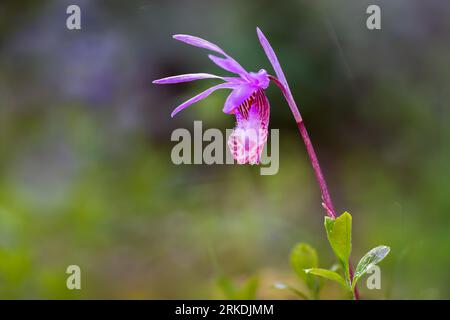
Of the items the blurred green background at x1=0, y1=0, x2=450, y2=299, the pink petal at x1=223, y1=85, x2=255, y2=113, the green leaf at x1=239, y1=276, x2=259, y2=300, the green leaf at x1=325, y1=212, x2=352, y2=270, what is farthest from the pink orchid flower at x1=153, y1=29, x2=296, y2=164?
the blurred green background at x1=0, y1=0, x2=450, y2=299

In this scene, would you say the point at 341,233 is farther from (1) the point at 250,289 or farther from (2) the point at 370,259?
(1) the point at 250,289

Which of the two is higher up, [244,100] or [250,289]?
[244,100]

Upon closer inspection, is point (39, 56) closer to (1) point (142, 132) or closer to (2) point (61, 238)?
(1) point (142, 132)

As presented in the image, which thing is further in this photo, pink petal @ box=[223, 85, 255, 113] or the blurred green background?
the blurred green background

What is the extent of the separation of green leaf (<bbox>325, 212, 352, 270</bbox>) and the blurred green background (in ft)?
2.27

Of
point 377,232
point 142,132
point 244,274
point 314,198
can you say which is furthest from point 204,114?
point 377,232

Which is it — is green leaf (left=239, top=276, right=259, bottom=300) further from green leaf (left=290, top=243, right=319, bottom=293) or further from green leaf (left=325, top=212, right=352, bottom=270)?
green leaf (left=325, top=212, right=352, bottom=270)

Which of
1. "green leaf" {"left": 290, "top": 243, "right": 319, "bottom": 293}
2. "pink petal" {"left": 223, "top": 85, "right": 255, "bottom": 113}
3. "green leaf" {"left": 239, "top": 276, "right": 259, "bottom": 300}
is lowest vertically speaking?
"green leaf" {"left": 239, "top": 276, "right": 259, "bottom": 300}

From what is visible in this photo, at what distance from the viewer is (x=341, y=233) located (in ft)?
3.24

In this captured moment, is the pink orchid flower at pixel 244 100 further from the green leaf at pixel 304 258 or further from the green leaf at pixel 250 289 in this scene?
the green leaf at pixel 250 289

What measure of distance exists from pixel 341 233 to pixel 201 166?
7.07 ft

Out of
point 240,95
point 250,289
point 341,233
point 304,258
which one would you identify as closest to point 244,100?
point 240,95

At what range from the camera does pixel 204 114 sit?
107 inches

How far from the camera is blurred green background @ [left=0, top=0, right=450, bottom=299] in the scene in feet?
6.72
